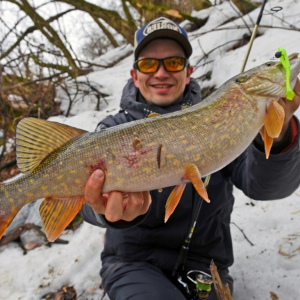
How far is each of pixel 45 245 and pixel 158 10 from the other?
22.3 ft

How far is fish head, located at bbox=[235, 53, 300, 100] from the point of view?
4.21ft

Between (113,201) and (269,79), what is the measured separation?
0.98 meters

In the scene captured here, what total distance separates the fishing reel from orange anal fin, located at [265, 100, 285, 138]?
995mm

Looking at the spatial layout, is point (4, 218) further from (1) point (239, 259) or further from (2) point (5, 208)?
(1) point (239, 259)

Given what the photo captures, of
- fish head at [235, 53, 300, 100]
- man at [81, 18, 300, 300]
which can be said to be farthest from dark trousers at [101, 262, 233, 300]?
fish head at [235, 53, 300, 100]

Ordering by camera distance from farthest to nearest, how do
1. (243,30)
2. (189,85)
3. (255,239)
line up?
(243,30) < (189,85) < (255,239)

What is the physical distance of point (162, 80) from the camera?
7.37 feet

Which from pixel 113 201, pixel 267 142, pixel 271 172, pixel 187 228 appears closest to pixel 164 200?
pixel 187 228

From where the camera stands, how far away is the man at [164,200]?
4.76 ft

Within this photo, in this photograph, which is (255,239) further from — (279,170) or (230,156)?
(230,156)

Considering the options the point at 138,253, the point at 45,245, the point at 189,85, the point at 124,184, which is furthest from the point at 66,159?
the point at 45,245

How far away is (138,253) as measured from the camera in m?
1.90

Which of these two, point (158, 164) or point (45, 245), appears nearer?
point (158, 164)

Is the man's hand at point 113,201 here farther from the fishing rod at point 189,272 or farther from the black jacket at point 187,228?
the fishing rod at point 189,272
